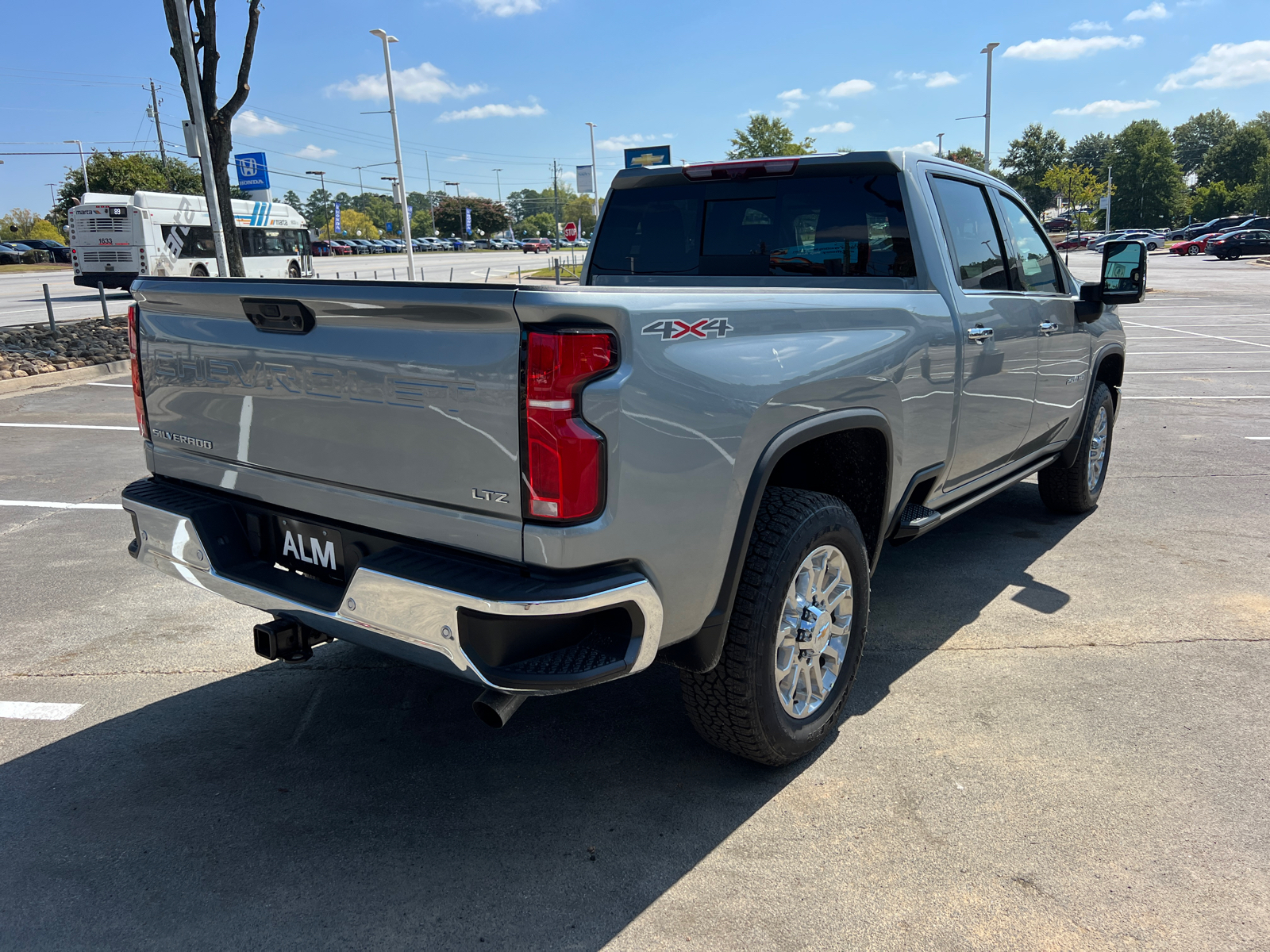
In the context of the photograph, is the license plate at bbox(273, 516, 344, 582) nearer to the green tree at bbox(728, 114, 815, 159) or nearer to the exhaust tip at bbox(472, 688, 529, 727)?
the exhaust tip at bbox(472, 688, 529, 727)

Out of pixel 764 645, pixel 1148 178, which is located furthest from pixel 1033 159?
pixel 764 645

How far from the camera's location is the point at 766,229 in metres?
3.94

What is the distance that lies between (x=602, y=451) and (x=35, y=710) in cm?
271

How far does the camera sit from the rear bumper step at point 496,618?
83.4 inches

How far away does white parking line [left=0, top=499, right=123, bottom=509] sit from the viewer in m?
6.21

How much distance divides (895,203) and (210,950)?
11.0 feet

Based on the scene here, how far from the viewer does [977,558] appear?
5105 mm

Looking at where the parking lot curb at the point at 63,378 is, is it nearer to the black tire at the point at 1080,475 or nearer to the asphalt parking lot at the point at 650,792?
the asphalt parking lot at the point at 650,792

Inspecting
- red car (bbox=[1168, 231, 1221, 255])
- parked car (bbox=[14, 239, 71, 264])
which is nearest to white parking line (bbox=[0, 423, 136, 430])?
red car (bbox=[1168, 231, 1221, 255])

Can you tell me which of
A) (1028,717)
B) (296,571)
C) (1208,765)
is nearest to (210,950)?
(296,571)

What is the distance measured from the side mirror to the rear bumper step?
3.78 metres

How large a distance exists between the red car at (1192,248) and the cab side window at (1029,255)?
57.2 metres

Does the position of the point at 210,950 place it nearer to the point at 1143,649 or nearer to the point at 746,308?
the point at 746,308

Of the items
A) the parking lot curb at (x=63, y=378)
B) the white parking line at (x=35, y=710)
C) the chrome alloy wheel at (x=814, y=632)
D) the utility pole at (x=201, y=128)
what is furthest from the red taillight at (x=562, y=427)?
the utility pole at (x=201, y=128)
